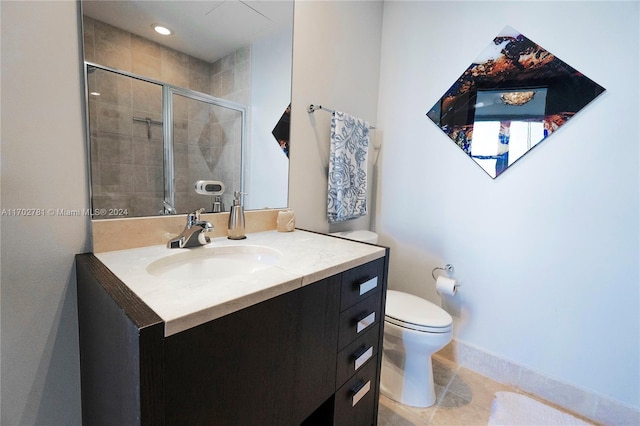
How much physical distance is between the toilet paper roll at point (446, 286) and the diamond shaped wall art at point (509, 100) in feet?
2.14

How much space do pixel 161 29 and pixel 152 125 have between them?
13.4 inches

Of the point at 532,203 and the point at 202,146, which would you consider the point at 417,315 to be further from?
the point at 202,146

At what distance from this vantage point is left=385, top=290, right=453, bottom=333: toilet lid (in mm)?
1370

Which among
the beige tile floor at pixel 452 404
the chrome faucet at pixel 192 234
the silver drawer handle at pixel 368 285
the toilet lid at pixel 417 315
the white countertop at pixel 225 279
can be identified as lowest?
the beige tile floor at pixel 452 404

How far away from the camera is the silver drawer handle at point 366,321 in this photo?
1.01m

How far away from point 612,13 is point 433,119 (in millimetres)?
855

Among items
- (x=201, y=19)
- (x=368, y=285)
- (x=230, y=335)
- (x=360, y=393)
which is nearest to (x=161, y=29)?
(x=201, y=19)

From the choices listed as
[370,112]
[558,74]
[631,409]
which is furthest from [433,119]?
[631,409]

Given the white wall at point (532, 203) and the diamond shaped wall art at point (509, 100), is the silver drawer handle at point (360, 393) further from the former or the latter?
the diamond shaped wall art at point (509, 100)

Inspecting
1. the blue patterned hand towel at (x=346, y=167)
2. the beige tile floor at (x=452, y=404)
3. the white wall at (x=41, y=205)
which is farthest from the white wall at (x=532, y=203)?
the white wall at (x=41, y=205)

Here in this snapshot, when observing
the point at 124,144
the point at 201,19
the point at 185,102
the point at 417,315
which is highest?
the point at 201,19

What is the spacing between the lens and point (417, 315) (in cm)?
144

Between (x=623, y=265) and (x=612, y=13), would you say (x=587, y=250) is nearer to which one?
(x=623, y=265)

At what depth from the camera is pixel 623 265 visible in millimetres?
1332
